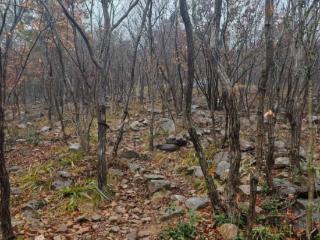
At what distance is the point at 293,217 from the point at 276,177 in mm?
1749

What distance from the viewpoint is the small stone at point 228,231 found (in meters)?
4.80

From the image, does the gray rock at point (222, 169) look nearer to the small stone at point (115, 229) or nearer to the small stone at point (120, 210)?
the small stone at point (120, 210)

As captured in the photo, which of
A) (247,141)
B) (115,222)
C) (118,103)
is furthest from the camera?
(118,103)

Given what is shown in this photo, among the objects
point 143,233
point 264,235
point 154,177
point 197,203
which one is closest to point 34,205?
point 143,233

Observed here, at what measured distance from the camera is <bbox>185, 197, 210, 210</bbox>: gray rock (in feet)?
19.3

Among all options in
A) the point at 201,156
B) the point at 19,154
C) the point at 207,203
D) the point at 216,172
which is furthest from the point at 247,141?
the point at 19,154

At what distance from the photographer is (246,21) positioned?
10773 millimetres

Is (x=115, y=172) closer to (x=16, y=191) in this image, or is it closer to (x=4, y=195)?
(x=16, y=191)

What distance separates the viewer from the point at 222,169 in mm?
7414

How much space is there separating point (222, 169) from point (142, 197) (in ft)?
5.79

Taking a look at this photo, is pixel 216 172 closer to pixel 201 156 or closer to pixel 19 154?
pixel 201 156

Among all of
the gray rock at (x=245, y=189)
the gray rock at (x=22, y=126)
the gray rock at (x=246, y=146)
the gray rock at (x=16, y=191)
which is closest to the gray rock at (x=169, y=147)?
the gray rock at (x=246, y=146)

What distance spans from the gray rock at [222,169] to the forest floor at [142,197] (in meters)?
0.02

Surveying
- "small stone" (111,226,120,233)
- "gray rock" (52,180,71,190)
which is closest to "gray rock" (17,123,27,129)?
"gray rock" (52,180,71,190)
